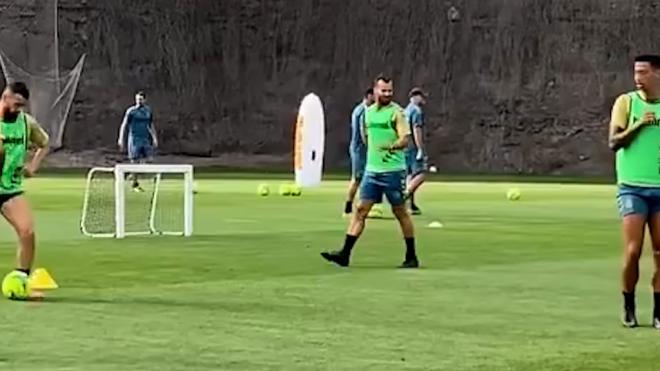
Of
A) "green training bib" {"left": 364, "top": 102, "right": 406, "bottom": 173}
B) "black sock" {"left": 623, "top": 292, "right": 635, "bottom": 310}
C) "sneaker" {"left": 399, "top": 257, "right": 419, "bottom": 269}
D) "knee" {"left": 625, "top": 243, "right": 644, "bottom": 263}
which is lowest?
"sneaker" {"left": 399, "top": 257, "right": 419, "bottom": 269}

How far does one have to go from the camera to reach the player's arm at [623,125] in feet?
36.9

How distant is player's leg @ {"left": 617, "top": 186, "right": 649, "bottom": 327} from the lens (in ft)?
37.2

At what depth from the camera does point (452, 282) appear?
586 inches

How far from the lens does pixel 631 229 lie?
11344mm

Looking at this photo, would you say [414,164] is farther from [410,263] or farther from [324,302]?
[324,302]

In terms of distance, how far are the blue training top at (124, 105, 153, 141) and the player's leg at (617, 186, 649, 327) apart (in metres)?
24.4

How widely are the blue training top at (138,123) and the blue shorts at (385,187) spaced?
745 inches

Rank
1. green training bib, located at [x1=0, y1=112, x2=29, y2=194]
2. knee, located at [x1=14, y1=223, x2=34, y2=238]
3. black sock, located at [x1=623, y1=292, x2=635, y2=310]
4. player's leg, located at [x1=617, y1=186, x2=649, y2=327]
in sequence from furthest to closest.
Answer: green training bib, located at [x1=0, y1=112, x2=29, y2=194] → knee, located at [x1=14, y1=223, x2=34, y2=238] → black sock, located at [x1=623, y1=292, x2=635, y2=310] → player's leg, located at [x1=617, y1=186, x2=649, y2=327]

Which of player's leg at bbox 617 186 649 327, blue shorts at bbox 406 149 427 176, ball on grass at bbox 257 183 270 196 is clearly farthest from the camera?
ball on grass at bbox 257 183 270 196

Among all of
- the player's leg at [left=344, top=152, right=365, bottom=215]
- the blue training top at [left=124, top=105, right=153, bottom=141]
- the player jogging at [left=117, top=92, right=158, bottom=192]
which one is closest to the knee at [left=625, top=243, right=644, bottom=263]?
the player's leg at [left=344, top=152, right=365, bottom=215]

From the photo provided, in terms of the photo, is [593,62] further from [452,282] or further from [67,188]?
[452,282]

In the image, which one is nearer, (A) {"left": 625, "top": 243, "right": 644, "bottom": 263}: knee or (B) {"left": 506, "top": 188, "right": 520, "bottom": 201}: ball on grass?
(A) {"left": 625, "top": 243, "right": 644, "bottom": 263}: knee

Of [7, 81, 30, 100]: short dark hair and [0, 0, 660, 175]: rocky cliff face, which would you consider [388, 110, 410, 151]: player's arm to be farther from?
[0, 0, 660, 175]: rocky cliff face

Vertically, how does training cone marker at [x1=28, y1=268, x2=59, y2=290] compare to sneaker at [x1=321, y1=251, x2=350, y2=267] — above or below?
above
